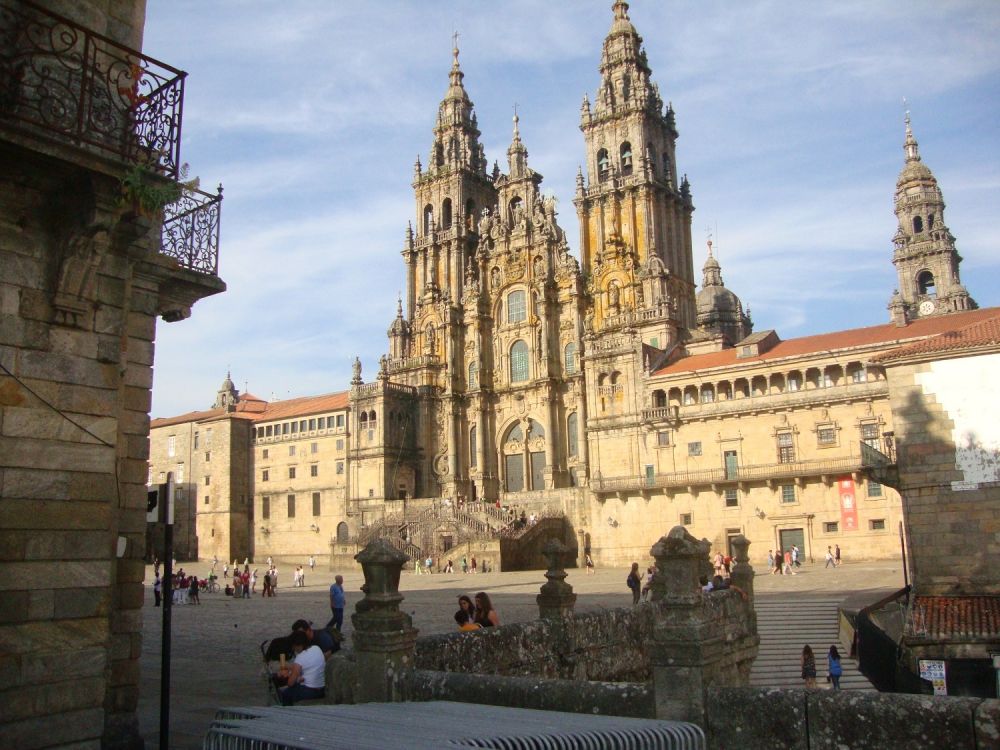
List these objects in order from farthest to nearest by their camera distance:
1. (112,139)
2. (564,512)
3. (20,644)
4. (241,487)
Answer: (241,487), (564,512), (112,139), (20,644)

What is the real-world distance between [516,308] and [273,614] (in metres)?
34.9

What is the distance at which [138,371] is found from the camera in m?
9.46

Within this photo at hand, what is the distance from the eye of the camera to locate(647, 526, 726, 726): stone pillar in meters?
7.43

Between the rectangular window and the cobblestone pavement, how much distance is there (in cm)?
497

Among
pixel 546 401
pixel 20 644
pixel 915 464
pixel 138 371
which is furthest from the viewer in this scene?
pixel 546 401

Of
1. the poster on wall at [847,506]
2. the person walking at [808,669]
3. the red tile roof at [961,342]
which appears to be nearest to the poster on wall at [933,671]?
the person walking at [808,669]

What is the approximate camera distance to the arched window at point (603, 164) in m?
56.8

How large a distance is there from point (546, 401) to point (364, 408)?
41.5ft

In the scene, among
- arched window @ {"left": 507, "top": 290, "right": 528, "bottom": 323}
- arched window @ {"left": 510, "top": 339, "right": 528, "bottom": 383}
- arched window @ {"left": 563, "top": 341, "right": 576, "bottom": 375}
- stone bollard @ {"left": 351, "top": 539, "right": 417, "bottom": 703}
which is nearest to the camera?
stone bollard @ {"left": 351, "top": 539, "right": 417, "bottom": 703}

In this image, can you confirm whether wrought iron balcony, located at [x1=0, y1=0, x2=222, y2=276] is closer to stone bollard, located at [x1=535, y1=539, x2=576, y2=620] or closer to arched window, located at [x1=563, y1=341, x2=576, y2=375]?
stone bollard, located at [x1=535, y1=539, x2=576, y2=620]

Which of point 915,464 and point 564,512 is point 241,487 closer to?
point 564,512

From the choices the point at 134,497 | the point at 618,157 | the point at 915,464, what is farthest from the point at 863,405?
the point at 134,497

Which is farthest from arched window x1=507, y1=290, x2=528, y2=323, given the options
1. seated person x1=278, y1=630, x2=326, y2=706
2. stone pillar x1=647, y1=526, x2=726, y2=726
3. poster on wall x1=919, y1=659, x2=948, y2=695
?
stone pillar x1=647, y1=526, x2=726, y2=726

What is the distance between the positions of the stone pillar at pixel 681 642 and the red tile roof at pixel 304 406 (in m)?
55.1
